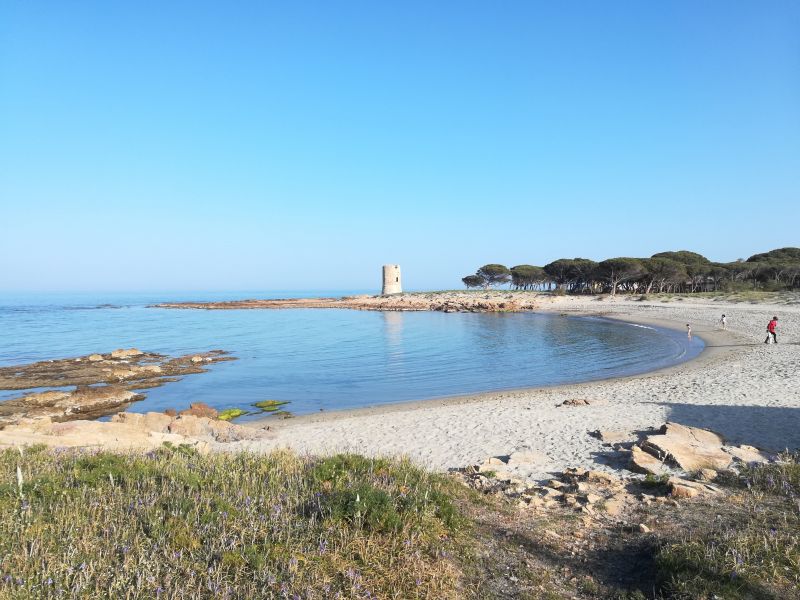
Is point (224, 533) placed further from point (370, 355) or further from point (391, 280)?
point (391, 280)

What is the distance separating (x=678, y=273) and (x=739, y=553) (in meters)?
85.5

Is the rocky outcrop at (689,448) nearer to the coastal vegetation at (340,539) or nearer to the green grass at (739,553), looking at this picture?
the coastal vegetation at (340,539)

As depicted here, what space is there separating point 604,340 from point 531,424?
26852 millimetres

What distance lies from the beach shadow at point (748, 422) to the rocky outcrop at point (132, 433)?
468 inches

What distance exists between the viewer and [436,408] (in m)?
17.2

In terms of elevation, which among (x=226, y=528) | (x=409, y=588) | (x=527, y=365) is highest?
(x=226, y=528)

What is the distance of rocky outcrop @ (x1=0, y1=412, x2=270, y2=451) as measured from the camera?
32.8 feet

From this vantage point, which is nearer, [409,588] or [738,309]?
[409,588]

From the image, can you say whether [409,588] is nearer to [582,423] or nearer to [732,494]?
[732,494]

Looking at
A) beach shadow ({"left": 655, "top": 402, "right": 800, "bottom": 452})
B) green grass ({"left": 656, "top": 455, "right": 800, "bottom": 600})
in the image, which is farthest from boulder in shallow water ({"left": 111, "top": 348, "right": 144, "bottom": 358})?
green grass ({"left": 656, "top": 455, "right": 800, "bottom": 600})

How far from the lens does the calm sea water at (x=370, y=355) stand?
853 inches

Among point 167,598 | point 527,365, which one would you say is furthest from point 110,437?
point 527,365

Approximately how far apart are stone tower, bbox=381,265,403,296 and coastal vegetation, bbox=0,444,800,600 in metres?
106

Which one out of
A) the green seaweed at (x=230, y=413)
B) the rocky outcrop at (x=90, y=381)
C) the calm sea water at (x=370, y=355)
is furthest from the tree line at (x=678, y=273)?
the green seaweed at (x=230, y=413)
